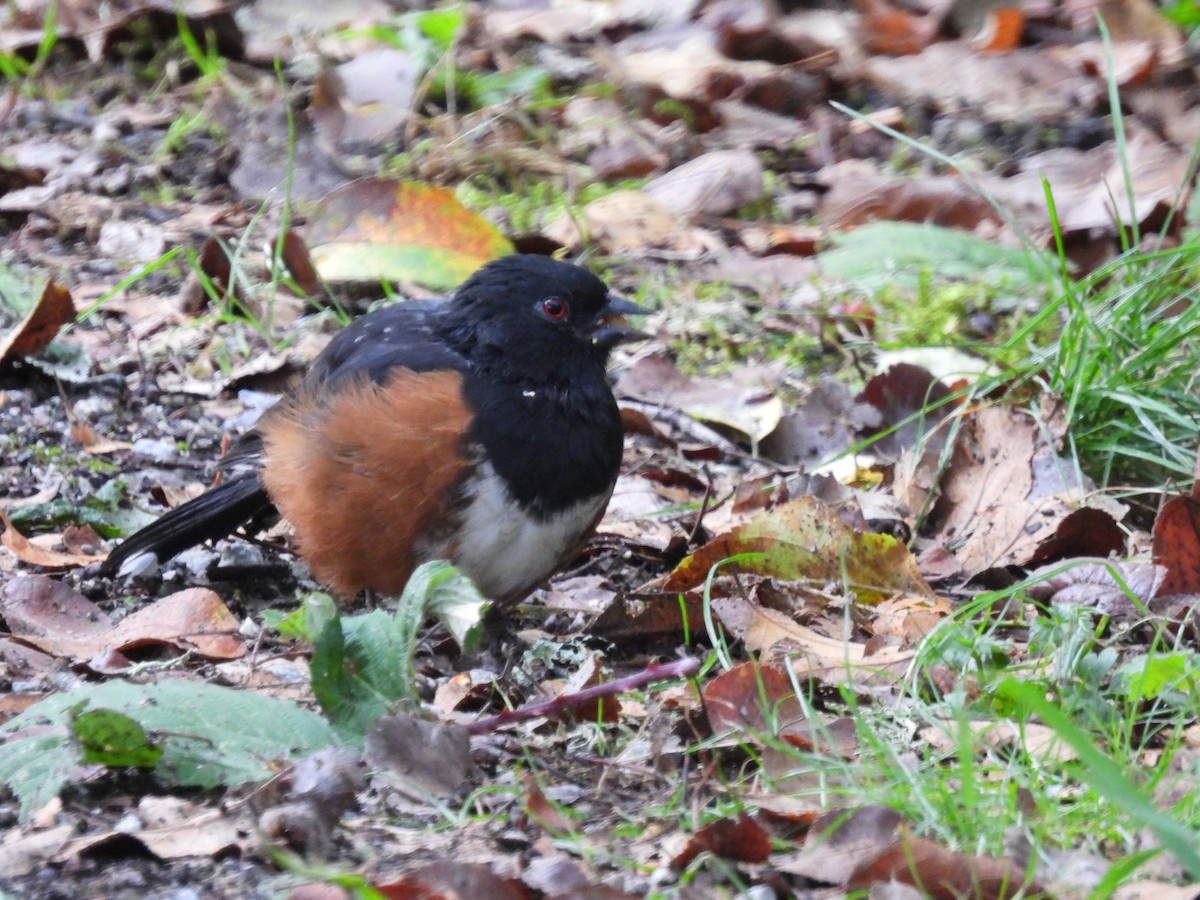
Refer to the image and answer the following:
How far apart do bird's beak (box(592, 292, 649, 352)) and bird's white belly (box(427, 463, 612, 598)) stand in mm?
478

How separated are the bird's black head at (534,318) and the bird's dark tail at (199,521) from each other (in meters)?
0.58

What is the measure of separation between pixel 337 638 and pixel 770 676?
0.70 metres

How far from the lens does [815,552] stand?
3.17 meters

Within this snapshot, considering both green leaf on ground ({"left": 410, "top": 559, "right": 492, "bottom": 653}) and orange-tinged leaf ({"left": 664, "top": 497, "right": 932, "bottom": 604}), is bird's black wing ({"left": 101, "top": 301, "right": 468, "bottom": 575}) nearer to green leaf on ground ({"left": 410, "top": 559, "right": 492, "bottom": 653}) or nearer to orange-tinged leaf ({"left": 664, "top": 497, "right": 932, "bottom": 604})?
orange-tinged leaf ({"left": 664, "top": 497, "right": 932, "bottom": 604})

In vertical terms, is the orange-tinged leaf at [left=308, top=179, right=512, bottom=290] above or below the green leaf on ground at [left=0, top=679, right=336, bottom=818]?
below

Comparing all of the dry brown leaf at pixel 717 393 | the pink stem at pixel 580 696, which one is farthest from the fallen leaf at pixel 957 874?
the dry brown leaf at pixel 717 393

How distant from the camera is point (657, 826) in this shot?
7.29ft

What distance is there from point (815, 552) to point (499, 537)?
0.64m

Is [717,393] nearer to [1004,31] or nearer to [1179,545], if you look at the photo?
[1179,545]

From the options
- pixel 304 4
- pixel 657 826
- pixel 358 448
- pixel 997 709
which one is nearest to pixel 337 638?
pixel 657 826

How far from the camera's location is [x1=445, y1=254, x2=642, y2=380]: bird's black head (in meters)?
3.35

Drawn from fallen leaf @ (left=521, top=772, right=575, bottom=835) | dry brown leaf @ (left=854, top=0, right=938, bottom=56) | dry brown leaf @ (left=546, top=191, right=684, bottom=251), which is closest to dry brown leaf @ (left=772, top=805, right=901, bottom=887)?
fallen leaf @ (left=521, top=772, right=575, bottom=835)

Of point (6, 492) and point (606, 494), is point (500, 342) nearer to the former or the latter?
point (606, 494)

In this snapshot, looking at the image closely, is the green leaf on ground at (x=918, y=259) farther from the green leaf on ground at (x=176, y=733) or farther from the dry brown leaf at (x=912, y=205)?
the green leaf on ground at (x=176, y=733)
